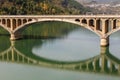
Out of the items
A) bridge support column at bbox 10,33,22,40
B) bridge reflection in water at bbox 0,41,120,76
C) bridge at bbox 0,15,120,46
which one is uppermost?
bridge at bbox 0,15,120,46

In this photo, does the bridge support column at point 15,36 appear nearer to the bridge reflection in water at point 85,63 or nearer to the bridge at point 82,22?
the bridge at point 82,22

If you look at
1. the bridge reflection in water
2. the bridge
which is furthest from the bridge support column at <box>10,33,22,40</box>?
the bridge reflection in water

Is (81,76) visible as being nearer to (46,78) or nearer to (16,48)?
(46,78)

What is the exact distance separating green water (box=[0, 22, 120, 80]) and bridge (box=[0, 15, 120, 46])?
84.5 inches

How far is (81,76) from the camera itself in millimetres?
34781

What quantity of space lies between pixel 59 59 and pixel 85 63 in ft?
13.3

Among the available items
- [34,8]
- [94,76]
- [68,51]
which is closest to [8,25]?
[68,51]

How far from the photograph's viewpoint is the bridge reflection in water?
38.3m

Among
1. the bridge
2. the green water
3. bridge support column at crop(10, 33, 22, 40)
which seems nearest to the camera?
the green water

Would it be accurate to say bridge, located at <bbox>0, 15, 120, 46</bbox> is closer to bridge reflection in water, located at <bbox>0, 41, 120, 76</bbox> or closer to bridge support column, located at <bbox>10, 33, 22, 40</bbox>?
bridge support column, located at <bbox>10, 33, 22, 40</bbox>

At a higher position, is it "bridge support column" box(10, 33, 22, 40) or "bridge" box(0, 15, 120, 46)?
"bridge" box(0, 15, 120, 46)

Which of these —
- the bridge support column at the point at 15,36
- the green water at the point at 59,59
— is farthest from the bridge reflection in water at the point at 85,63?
the bridge support column at the point at 15,36

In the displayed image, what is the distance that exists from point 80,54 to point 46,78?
536 inches

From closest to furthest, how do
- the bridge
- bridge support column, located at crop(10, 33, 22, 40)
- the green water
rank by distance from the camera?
the green water < the bridge < bridge support column, located at crop(10, 33, 22, 40)
